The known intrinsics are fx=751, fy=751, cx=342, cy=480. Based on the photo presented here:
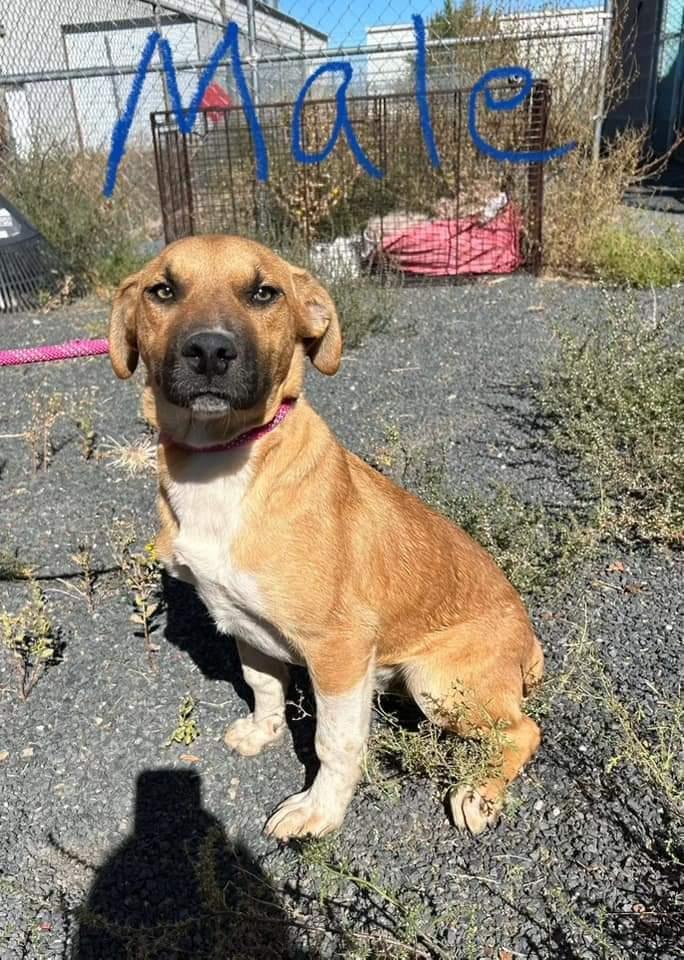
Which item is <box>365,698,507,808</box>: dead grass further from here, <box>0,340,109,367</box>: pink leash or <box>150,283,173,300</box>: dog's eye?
<box>0,340,109,367</box>: pink leash

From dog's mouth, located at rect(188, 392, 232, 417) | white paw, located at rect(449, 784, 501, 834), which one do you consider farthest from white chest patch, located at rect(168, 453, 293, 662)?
white paw, located at rect(449, 784, 501, 834)

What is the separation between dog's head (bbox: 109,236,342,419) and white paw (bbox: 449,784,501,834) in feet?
4.46

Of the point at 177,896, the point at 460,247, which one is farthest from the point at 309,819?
the point at 460,247

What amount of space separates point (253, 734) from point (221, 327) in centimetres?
150

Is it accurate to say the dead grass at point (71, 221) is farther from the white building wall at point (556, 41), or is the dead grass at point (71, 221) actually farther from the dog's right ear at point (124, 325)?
the dog's right ear at point (124, 325)

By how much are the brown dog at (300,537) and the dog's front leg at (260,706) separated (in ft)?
1.12

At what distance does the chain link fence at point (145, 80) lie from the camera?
30.2 feet

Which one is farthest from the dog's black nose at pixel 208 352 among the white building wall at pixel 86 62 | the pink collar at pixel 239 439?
the white building wall at pixel 86 62

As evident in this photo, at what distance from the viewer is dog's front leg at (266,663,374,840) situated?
86.5 inches

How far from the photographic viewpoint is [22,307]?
8.56 meters

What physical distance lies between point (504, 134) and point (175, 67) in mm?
4709

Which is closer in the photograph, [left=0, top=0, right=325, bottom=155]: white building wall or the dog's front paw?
the dog's front paw

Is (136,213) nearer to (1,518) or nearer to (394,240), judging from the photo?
(394,240)

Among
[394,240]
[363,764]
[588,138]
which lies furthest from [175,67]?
[363,764]
